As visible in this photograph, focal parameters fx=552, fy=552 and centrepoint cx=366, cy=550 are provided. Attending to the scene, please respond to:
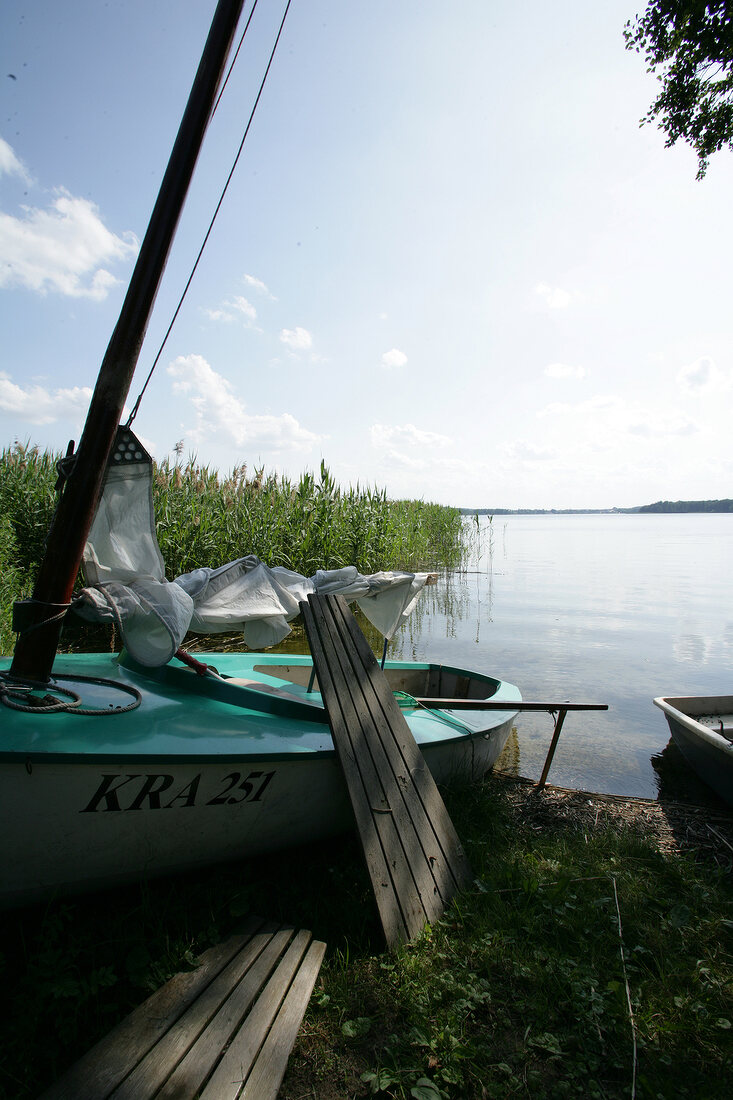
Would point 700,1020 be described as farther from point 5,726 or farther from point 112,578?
point 112,578

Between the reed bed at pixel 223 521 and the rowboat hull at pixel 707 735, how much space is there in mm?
5996

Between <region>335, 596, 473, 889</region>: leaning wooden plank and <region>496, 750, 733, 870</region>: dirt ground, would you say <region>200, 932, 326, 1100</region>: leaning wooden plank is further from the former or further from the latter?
<region>496, 750, 733, 870</region>: dirt ground

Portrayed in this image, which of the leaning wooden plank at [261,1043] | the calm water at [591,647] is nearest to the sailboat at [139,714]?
the leaning wooden plank at [261,1043]

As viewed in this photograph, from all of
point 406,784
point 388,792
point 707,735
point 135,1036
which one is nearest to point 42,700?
point 135,1036

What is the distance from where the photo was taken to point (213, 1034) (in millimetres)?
1903

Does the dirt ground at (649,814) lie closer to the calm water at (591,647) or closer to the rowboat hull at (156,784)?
the calm water at (591,647)

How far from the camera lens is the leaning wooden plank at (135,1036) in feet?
5.55

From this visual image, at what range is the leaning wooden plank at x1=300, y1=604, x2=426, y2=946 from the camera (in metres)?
2.50

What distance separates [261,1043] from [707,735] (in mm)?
3799

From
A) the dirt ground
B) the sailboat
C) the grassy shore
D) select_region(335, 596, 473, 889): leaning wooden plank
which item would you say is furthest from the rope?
the dirt ground

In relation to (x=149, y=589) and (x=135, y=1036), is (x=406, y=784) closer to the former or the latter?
(x=135, y=1036)

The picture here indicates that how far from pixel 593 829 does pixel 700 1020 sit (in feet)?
5.25

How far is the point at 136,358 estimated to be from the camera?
9.04ft

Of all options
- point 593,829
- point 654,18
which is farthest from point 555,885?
point 654,18
